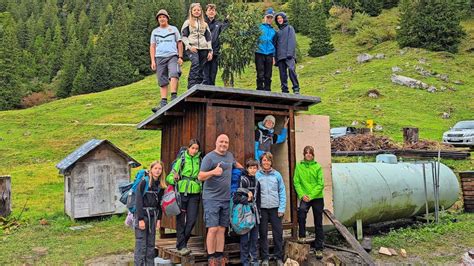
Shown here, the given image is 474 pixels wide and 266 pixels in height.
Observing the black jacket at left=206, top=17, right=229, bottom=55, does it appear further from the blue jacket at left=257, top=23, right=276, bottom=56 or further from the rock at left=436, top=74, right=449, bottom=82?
the rock at left=436, top=74, right=449, bottom=82

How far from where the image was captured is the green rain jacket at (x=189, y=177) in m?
7.86

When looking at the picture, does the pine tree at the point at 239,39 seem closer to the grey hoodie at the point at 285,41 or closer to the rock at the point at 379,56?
the grey hoodie at the point at 285,41

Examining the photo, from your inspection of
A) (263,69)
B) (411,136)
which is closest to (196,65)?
(263,69)

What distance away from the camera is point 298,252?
8.38 meters

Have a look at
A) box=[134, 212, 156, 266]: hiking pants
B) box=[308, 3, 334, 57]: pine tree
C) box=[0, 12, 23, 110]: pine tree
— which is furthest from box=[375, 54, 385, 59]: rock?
box=[134, 212, 156, 266]: hiking pants

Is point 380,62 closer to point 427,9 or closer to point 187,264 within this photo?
point 427,9

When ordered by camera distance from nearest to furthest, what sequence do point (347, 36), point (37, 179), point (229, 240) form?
1. point (229, 240)
2. point (37, 179)
3. point (347, 36)

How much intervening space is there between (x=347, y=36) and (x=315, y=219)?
66037 mm

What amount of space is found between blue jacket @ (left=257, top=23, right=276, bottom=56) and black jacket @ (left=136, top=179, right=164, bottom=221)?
448cm

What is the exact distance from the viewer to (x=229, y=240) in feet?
27.8

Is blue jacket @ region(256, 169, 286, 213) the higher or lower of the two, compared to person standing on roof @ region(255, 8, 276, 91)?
lower

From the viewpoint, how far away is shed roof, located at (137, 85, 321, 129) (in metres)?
8.20

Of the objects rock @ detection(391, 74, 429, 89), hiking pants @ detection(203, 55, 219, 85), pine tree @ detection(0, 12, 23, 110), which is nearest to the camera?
hiking pants @ detection(203, 55, 219, 85)

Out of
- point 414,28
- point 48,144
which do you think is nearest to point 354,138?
point 48,144
